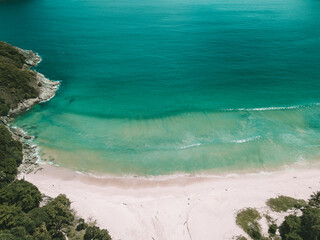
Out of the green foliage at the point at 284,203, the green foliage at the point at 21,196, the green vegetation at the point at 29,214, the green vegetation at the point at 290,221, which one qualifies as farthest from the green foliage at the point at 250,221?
the green foliage at the point at 21,196

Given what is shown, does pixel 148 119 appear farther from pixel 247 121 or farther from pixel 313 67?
pixel 313 67

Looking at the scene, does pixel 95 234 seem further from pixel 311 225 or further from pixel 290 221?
pixel 311 225

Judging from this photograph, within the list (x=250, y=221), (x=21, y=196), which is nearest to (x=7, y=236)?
(x=21, y=196)

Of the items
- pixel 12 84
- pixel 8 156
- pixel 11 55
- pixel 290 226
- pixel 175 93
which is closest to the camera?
pixel 290 226

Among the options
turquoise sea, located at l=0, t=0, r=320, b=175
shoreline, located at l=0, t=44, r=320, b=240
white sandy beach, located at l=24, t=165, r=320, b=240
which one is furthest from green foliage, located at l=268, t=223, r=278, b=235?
turquoise sea, located at l=0, t=0, r=320, b=175

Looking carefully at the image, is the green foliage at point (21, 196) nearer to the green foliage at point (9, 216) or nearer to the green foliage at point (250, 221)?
the green foliage at point (9, 216)

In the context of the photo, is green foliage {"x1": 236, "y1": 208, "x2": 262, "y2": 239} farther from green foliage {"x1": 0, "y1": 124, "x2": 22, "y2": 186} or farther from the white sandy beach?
green foliage {"x1": 0, "y1": 124, "x2": 22, "y2": 186}
